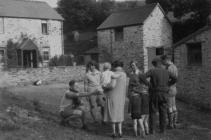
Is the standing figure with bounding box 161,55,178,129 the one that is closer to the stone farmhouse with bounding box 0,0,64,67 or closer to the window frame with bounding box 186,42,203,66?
the window frame with bounding box 186,42,203,66

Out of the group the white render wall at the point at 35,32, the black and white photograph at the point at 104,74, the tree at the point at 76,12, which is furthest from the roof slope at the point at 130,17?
the tree at the point at 76,12

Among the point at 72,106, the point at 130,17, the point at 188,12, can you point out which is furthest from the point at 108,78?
the point at 188,12

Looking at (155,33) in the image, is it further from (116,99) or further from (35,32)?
(116,99)

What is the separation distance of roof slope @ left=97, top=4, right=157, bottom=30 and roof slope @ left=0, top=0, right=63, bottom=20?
533 centimetres

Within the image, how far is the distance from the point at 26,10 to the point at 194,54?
54.2ft

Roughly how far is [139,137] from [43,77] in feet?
45.8

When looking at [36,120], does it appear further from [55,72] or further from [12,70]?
[55,72]

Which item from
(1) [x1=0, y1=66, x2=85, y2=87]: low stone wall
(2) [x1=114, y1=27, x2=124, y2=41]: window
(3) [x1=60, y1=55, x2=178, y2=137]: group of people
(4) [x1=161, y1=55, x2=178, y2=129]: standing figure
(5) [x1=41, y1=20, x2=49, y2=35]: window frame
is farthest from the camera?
(2) [x1=114, y1=27, x2=124, y2=41]: window

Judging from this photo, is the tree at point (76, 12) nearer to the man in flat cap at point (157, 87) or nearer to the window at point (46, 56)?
the window at point (46, 56)

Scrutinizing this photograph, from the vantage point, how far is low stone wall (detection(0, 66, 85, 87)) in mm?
19688

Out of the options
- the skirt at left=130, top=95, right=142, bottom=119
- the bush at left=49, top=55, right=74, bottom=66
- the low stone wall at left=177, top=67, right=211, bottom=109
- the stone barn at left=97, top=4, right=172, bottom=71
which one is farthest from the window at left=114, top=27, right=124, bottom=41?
the skirt at left=130, top=95, right=142, bottom=119

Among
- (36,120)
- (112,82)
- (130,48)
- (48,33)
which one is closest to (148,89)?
(112,82)

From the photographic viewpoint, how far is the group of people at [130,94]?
8.10 metres

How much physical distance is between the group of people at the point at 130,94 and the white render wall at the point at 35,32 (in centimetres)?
2002
